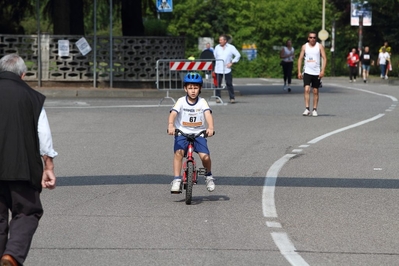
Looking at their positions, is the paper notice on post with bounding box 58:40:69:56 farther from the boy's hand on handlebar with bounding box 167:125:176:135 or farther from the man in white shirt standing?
the boy's hand on handlebar with bounding box 167:125:176:135

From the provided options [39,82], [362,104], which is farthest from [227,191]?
[39,82]

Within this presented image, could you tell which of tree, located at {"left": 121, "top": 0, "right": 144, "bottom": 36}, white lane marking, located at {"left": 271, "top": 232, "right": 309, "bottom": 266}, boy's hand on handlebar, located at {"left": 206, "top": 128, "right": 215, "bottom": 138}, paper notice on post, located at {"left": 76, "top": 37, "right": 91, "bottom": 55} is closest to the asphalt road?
white lane marking, located at {"left": 271, "top": 232, "right": 309, "bottom": 266}

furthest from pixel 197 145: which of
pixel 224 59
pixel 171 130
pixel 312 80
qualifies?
pixel 224 59

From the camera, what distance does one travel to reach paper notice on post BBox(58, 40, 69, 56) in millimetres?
33188

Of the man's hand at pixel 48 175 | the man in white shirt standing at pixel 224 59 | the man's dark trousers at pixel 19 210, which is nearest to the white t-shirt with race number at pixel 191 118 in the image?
the man's hand at pixel 48 175

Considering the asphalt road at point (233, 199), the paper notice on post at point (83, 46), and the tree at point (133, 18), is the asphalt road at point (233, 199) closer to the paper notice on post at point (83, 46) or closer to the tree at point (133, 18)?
the paper notice on post at point (83, 46)

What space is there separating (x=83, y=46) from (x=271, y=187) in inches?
860

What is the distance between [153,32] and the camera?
36.5m

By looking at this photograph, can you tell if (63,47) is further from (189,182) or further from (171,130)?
(189,182)

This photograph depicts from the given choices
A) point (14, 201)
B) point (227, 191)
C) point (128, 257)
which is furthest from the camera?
point (227, 191)

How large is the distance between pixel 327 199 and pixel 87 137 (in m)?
7.81

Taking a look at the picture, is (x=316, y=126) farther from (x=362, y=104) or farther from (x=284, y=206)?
(x=284, y=206)

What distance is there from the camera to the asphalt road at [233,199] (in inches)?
327

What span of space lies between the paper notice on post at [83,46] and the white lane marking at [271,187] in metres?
18.7
